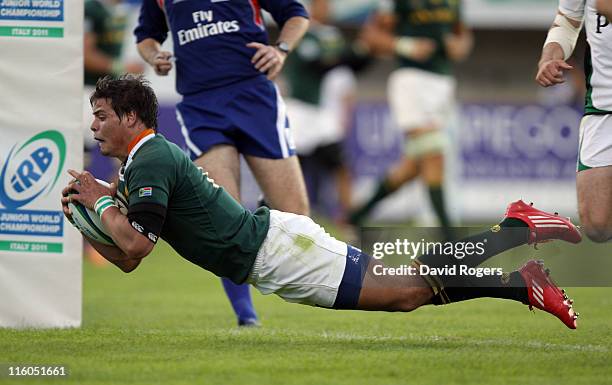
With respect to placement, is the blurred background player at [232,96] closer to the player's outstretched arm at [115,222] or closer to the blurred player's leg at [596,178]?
the player's outstretched arm at [115,222]

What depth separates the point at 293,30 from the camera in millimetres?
7449

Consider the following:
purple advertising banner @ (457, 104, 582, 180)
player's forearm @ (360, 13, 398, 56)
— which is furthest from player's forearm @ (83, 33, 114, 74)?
purple advertising banner @ (457, 104, 582, 180)

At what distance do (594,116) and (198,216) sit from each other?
2.40 metres

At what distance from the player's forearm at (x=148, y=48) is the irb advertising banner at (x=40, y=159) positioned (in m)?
0.67

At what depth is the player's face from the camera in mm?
5680

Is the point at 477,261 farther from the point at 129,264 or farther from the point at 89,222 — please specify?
the point at 89,222

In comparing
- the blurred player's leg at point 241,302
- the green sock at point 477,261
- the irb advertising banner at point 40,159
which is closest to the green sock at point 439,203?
the blurred player's leg at point 241,302

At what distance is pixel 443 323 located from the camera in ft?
24.4

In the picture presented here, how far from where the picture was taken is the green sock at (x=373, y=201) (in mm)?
12828

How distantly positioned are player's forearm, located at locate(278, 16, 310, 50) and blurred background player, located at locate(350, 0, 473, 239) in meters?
4.96

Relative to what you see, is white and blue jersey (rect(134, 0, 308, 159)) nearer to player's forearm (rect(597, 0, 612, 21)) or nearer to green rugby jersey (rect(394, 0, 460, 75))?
player's forearm (rect(597, 0, 612, 21))

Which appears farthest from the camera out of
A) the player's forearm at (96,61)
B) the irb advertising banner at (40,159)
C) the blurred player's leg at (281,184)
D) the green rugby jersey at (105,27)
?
the green rugby jersey at (105,27)

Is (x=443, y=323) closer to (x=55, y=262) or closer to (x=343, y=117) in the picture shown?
(x=55, y=262)

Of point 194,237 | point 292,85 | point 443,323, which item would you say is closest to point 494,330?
point 443,323
